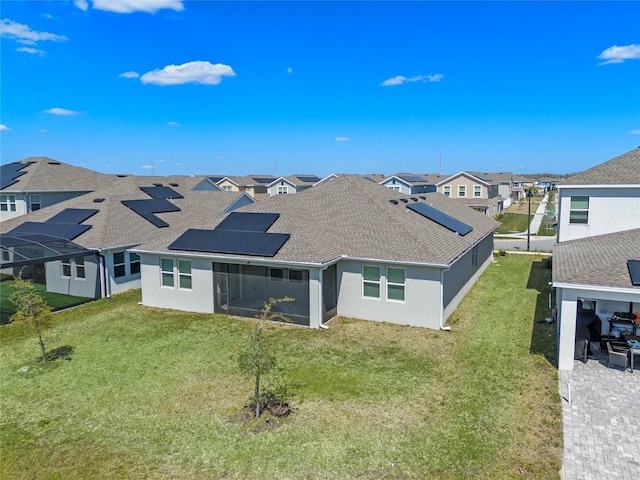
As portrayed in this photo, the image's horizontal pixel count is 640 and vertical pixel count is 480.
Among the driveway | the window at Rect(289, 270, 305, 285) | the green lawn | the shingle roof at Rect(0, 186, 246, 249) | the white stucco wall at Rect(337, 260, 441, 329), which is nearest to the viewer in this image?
the driveway

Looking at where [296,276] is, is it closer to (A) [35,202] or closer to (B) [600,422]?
(B) [600,422]

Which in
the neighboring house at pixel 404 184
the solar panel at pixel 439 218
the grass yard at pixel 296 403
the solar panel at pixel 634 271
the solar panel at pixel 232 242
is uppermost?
the neighboring house at pixel 404 184

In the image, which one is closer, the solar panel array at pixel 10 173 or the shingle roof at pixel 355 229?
the shingle roof at pixel 355 229

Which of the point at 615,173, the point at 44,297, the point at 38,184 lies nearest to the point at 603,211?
the point at 615,173

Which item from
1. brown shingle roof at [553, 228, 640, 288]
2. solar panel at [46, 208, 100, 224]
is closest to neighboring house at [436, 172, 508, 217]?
brown shingle roof at [553, 228, 640, 288]

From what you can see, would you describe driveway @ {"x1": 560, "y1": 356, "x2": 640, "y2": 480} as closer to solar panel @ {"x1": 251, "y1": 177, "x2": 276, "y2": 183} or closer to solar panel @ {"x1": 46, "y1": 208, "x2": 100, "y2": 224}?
solar panel @ {"x1": 46, "y1": 208, "x2": 100, "y2": 224}

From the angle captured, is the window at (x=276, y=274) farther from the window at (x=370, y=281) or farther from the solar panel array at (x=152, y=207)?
the solar panel array at (x=152, y=207)

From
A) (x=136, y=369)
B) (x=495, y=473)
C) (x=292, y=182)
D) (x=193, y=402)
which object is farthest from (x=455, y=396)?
(x=292, y=182)

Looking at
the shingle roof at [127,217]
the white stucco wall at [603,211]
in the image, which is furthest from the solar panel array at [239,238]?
the white stucco wall at [603,211]
